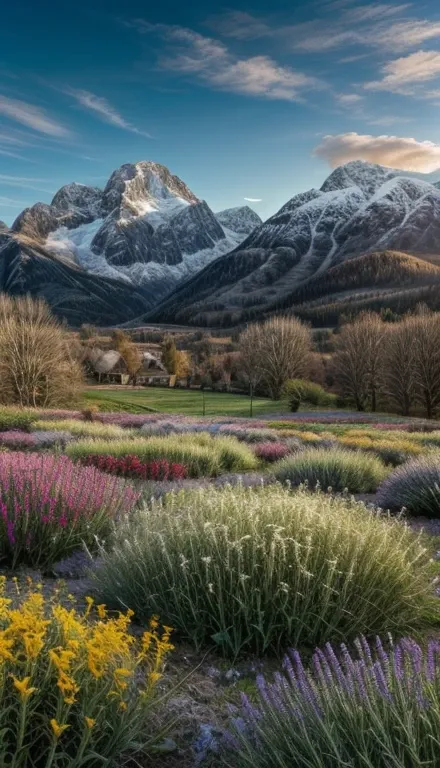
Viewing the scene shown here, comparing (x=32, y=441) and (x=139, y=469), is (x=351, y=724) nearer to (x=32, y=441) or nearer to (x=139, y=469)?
(x=139, y=469)

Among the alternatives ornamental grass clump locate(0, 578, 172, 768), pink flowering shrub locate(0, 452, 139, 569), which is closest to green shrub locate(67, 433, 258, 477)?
pink flowering shrub locate(0, 452, 139, 569)

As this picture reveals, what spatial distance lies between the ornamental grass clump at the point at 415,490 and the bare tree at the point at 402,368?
38.3m

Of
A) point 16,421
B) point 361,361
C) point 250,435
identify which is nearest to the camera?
point 250,435

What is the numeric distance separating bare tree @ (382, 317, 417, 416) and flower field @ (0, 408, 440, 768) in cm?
4021

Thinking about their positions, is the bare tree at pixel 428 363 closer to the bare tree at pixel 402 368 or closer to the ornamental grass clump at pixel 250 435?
the bare tree at pixel 402 368

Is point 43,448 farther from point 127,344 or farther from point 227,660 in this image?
point 127,344

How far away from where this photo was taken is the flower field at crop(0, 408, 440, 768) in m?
2.28

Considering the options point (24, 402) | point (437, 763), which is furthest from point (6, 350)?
point (437, 763)

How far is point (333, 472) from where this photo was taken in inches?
433

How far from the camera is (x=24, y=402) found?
32.0 meters

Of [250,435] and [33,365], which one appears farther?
[33,365]

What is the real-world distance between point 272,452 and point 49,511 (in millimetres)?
10386

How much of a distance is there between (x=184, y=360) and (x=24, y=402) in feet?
163

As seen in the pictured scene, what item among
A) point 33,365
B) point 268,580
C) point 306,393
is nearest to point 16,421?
point 33,365
